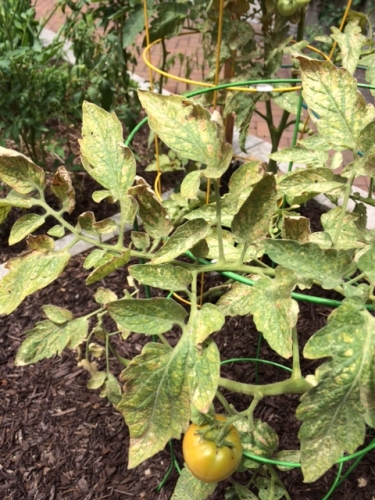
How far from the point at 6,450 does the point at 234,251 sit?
1136mm

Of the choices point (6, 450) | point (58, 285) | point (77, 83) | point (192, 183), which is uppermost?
point (192, 183)

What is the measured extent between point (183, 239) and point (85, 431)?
3.66ft

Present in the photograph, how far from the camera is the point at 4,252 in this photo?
7.18 feet

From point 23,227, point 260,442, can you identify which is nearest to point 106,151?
point 23,227

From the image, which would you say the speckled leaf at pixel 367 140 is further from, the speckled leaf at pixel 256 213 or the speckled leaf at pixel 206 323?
the speckled leaf at pixel 206 323

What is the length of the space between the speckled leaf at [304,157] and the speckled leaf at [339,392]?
416 millimetres

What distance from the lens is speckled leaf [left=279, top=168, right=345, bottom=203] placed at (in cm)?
84

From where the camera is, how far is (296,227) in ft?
2.69

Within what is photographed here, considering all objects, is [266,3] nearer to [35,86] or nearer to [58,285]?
[35,86]

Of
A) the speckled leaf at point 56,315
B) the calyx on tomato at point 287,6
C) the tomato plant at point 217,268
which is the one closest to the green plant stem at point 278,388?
the tomato plant at point 217,268

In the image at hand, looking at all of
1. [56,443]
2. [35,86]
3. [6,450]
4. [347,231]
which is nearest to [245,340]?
[56,443]

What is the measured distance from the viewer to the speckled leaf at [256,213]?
0.72 m

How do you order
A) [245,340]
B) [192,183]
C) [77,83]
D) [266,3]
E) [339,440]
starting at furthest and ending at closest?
[77,83] < [245,340] < [266,3] < [192,183] < [339,440]

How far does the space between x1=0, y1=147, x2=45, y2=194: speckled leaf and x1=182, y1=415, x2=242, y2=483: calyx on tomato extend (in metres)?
0.54
